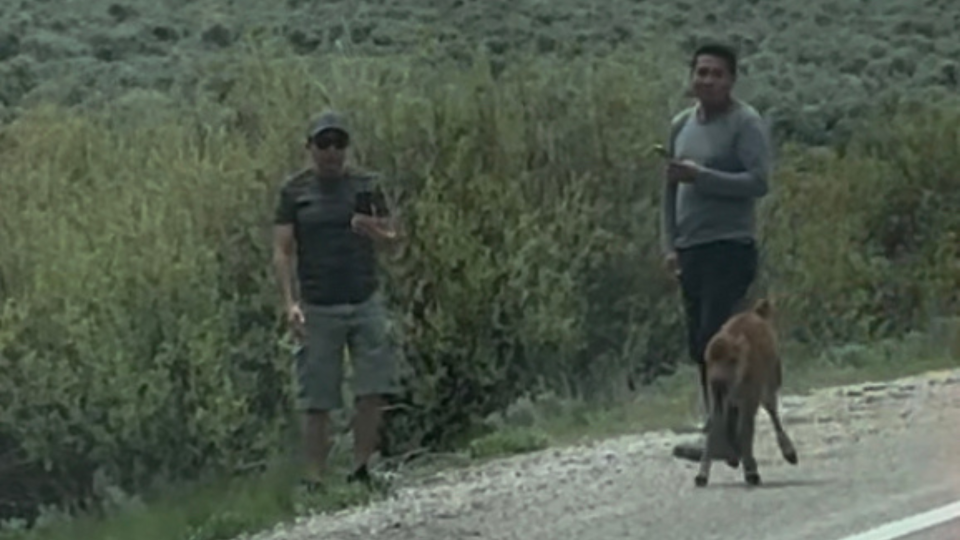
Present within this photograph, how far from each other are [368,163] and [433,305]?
164 cm

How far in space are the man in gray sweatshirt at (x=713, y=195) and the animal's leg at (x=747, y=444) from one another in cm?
46

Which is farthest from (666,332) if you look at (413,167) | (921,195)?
(921,195)

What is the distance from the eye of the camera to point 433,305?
20203mm

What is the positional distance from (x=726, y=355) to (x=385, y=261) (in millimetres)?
9102

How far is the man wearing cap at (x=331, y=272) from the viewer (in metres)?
11.3

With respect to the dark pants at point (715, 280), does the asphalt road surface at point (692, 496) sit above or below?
below

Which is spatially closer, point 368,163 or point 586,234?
point 368,163

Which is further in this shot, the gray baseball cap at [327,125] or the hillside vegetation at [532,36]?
the hillside vegetation at [532,36]

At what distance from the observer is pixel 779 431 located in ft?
35.3

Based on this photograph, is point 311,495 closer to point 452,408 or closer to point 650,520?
point 650,520

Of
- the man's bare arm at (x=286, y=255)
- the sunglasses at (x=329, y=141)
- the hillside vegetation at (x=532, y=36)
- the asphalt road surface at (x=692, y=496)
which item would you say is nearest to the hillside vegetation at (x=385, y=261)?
the asphalt road surface at (x=692, y=496)

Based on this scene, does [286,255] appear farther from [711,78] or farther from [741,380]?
[741,380]

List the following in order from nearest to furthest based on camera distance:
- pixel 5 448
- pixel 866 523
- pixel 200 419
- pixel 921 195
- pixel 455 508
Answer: pixel 866 523 < pixel 455 508 < pixel 200 419 < pixel 5 448 < pixel 921 195

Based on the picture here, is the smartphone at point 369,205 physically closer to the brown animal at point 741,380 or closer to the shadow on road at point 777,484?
the brown animal at point 741,380
